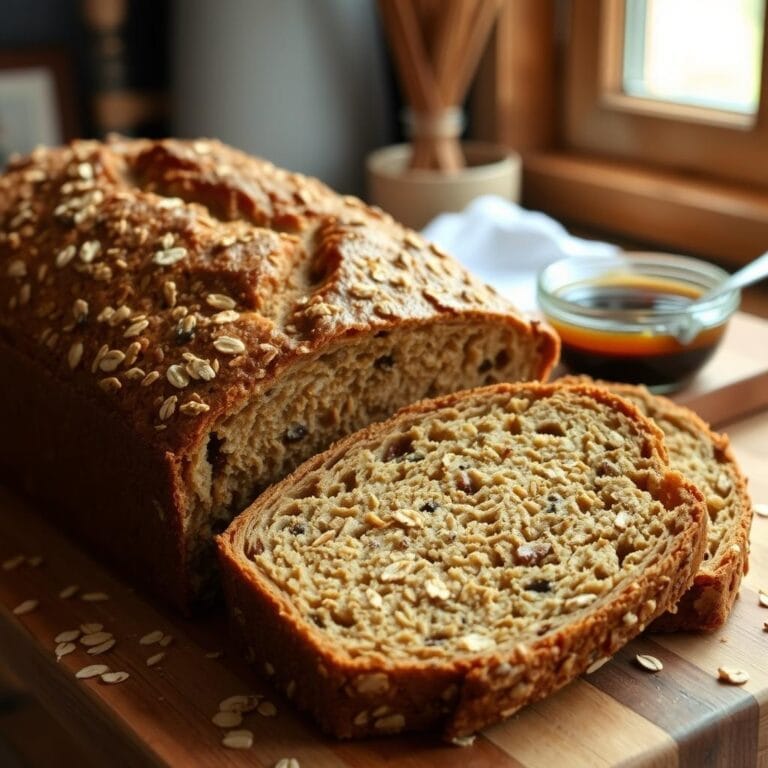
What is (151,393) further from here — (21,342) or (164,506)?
(21,342)

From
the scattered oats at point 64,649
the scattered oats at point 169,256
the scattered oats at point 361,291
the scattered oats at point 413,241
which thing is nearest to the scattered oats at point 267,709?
the scattered oats at point 64,649

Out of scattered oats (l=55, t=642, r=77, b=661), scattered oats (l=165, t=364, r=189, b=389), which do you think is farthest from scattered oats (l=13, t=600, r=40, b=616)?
scattered oats (l=165, t=364, r=189, b=389)

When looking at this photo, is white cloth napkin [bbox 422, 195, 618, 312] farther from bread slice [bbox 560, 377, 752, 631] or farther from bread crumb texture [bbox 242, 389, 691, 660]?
bread crumb texture [bbox 242, 389, 691, 660]

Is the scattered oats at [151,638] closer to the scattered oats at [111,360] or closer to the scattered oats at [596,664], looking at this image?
the scattered oats at [111,360]

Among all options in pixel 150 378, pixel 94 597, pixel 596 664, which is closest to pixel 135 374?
pixel 150 378

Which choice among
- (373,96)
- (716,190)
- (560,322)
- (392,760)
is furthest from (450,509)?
(373,96)

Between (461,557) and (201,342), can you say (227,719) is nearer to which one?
(461,557)
